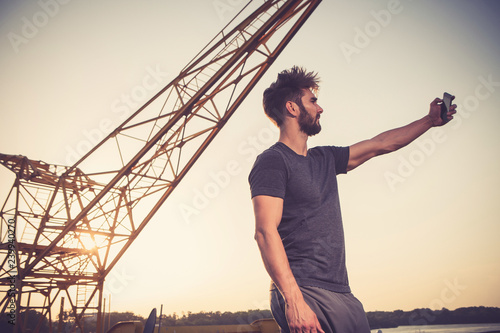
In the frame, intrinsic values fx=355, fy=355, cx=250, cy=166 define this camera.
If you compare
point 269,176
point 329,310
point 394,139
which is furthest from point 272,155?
point 394,139

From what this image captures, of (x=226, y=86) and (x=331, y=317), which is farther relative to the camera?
(x=226, y=86)

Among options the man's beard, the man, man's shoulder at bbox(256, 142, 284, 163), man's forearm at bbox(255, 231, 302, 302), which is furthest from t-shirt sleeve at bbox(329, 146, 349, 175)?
man's forearm at bbox(255, 231, 302, 302)

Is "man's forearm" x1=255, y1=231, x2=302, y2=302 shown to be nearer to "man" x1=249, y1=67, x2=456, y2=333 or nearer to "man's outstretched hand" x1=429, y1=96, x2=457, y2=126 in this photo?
"man" x1=249, y1=67, x2=456, y2=333

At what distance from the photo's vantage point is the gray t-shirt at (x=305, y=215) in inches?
74.0

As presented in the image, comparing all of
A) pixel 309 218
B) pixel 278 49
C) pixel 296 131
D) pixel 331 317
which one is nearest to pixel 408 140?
pixel 296 131

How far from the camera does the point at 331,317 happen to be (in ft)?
5.78

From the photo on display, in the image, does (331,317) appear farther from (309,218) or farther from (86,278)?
(86,278)

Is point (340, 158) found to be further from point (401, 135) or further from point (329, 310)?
point (329, 310)

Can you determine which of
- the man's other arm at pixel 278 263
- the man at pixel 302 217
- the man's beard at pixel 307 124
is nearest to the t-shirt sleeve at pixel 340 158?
the man at pixel 302 217

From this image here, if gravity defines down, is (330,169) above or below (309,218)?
above

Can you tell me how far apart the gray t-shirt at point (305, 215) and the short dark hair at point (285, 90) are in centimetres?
38

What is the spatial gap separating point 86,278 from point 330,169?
14.4 metres

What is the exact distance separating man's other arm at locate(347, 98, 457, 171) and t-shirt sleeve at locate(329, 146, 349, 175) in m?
0.04

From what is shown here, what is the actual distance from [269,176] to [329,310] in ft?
2.44
